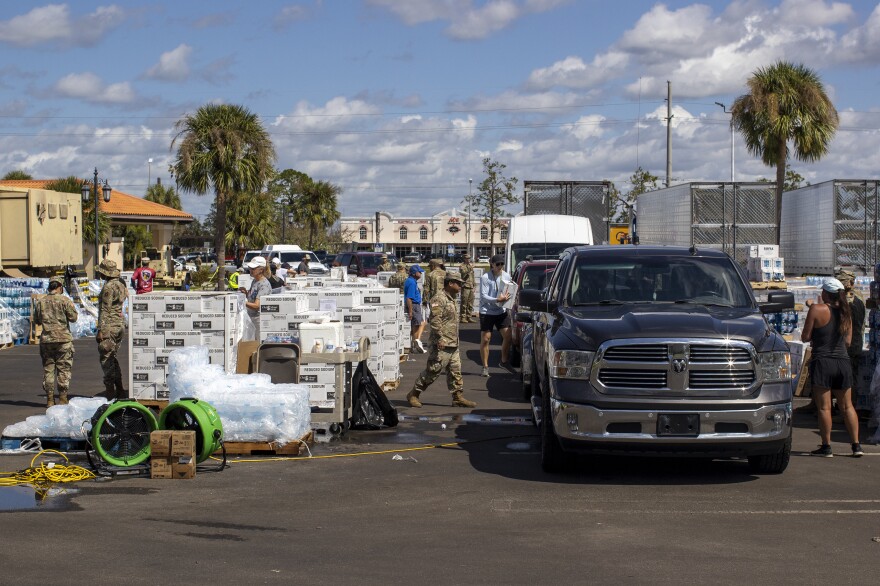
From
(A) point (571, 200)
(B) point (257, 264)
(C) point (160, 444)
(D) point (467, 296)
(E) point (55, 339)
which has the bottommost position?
(C) point (160, 444)

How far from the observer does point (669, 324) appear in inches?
371

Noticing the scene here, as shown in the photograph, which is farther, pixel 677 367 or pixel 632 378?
pixel 632 378

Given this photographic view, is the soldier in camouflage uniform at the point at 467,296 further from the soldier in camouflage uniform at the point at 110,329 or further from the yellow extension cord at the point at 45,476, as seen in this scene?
the yellow extension cord at the point at 45,476

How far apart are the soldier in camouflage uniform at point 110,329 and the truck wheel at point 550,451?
6855mm

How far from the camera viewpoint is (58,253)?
30672 millimetres

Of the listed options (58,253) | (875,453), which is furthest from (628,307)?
(58,253)

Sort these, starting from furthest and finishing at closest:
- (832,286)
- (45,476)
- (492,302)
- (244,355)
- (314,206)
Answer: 1. (314,206)
2. (492,302)
3. (244,355)
4. (832,286)
5. (45,476)

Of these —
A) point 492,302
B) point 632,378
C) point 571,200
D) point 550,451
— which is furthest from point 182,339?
point 571,200

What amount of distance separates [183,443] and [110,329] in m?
5.30

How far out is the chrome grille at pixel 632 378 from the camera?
30.3 feet

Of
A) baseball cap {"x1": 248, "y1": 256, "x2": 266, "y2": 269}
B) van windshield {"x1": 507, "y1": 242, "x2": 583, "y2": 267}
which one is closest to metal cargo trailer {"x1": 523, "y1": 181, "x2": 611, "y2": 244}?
van windshield {"x1": 507, "y1": 242, "x2": 583, "y2": 267}

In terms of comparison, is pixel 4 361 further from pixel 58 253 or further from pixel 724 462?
pixel 724 462

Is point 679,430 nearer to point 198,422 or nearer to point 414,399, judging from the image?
point 198,422

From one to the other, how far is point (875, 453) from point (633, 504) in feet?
13.2
